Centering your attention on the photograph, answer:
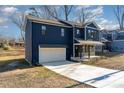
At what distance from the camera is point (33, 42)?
63.8ft

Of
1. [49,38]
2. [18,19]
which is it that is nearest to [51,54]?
[49,38]

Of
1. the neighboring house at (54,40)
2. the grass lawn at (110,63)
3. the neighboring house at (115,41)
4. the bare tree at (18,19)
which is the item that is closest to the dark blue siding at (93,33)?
the neighboring house at (54,40)

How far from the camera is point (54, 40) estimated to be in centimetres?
2180

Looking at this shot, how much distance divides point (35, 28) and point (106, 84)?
11480mm

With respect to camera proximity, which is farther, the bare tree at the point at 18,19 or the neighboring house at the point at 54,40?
the bare tree at the point at 18,19

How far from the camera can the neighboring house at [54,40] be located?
1972cm

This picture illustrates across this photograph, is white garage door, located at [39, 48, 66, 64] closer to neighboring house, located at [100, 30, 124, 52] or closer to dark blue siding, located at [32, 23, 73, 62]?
dark blue siding, located at [32, 23, 73, 62]

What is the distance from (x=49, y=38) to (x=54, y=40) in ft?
2.88

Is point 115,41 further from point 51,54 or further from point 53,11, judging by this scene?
point 51,54

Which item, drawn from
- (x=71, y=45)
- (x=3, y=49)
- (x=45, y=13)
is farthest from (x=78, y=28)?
(x=3, y=49)

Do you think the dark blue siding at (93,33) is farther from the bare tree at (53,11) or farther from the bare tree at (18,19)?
the bare tree at (18,19)

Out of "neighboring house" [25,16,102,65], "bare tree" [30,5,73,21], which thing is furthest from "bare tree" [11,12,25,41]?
"neighboring house" [25,16,102,65]
